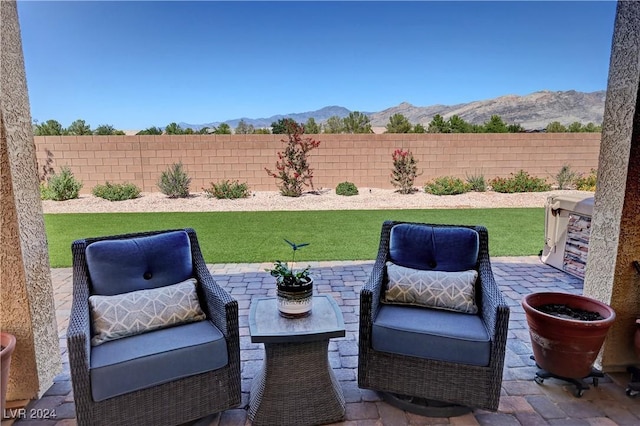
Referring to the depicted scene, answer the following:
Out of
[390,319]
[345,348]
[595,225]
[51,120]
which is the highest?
[51,120]

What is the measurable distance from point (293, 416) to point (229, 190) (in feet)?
27.4

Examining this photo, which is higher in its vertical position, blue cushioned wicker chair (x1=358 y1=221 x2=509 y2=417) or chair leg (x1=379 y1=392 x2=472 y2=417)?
blue cushioned wicker chair (x1=358 y1=221 x2=509 y2=417)

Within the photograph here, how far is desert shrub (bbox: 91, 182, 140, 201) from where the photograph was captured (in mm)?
9461

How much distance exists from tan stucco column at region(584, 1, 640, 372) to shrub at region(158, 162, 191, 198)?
367 inches

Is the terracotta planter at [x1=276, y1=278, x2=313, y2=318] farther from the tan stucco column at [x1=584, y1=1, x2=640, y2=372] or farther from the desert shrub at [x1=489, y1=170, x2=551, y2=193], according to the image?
the desert shrub at [x1=489, y1=170, x2=551, y2=193]

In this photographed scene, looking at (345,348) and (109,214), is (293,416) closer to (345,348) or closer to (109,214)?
(345,348)

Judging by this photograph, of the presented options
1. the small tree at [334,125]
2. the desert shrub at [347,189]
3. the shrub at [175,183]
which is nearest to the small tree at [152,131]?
the shrub at [175,183]

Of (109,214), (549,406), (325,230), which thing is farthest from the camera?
(109,214)

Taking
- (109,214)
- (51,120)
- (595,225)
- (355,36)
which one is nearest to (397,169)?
(355,36)

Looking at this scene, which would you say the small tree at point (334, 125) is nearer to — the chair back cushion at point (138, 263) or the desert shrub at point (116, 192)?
the desert shrub at point (116, 192)

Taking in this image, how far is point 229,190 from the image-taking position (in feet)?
32.2

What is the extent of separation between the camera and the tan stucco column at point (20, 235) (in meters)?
1.98

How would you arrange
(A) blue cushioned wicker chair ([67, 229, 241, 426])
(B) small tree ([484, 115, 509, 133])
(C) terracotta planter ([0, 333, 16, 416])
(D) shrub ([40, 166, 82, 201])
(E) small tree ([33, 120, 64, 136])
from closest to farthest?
(A) blue cushioned wicker chair ([67, 229, 241, 426]) < (C) terracotta planter ([0, 333, 16, 416]) < (D) shrub ([40, 166, 82, 201]) < (E) small tree ([33, 120, 64, 136]) < (B) small tree ([484, 115, 509, 133])

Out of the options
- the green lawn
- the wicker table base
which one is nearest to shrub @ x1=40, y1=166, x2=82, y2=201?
the green lawn
